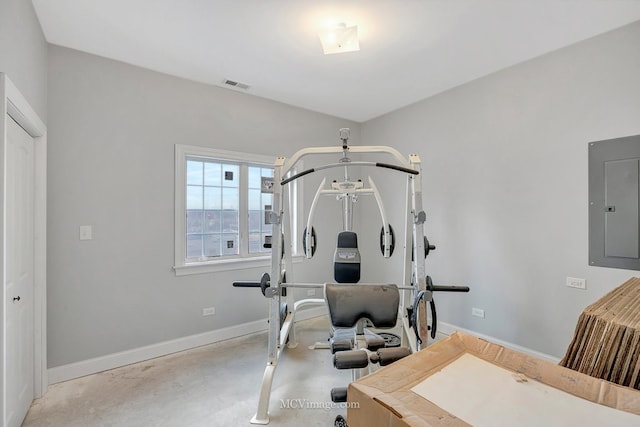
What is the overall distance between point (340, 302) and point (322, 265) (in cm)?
190

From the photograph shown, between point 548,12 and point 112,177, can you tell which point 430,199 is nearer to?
point 548,12

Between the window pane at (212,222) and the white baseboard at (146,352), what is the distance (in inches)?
41.5

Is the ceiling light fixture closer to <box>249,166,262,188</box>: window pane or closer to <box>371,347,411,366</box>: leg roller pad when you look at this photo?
<box>249,166,262,188</box>: window pane

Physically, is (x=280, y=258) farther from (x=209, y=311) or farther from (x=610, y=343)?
(x=610, y=343)

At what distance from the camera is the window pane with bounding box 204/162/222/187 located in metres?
3.14

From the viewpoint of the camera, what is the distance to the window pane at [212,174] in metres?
3.14

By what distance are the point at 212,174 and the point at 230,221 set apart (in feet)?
1.79

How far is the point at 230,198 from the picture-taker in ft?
10.8

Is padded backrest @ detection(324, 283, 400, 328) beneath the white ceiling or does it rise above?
beneath

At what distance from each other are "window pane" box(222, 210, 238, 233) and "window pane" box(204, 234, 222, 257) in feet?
0.42

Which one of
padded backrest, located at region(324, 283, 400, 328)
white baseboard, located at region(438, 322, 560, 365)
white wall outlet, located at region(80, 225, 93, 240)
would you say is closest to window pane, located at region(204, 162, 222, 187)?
white wall outlet, located at region(80, 225, 93, 240)

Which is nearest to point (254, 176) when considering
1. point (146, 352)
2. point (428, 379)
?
point (146, 352)

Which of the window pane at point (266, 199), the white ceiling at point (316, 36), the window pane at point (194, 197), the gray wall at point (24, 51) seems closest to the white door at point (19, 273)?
the gray wall at point (24, 51)

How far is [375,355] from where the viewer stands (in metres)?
1.36
